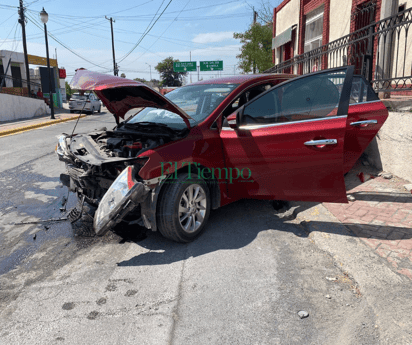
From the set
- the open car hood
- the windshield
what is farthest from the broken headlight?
the windshield

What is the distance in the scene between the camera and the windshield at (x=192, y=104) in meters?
4.24

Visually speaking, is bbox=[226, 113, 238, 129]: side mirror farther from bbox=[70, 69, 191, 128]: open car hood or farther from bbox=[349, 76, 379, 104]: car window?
bbox=[349, 76, 379, 104]: car window

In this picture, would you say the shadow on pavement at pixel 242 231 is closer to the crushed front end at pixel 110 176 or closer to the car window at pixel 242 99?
the crushed front end at pixel 110 176

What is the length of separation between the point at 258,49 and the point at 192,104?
2287cm

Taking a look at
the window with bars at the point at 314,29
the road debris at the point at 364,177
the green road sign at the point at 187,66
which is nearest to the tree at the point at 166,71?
the green road sign at the point at 187,66

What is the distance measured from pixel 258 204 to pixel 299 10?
1413 cm

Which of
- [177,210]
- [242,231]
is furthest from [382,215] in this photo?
[177,210]

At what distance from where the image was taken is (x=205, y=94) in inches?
180

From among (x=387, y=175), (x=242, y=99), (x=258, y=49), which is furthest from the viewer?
(x=258, y=49)

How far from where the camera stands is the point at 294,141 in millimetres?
3713

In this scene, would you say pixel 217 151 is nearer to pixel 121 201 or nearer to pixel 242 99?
pixel 242 99

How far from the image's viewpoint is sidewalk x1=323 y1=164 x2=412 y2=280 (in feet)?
10.9

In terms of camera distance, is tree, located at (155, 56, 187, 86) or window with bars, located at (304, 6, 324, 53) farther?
tree, located at (155, 56, 187, 86)

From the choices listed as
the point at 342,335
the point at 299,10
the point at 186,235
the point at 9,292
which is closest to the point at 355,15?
the point at 299,10
